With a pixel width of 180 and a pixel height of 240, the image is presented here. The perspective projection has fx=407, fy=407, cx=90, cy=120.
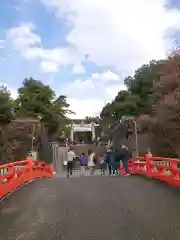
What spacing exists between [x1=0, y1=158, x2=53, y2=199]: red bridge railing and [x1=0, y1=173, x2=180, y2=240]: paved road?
21.9 inches

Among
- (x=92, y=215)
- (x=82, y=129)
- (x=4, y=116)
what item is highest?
(x=82, y=129)

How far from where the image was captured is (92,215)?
834 centimetres

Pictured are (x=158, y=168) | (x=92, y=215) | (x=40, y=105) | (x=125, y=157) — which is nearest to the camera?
(x=92, y=215)

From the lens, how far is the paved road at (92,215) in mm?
6840

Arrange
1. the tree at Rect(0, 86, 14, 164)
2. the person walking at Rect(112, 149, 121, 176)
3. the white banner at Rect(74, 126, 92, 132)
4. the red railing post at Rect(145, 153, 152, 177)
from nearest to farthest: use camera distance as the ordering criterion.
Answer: the red railing post at Rect(145, 153, 152, 177) → the person walking at Rect(112, 149, 121, 176) → the tree at Rect(0, 86, 14, 164) → the white banner at Rect(74, 126, 92, 132)

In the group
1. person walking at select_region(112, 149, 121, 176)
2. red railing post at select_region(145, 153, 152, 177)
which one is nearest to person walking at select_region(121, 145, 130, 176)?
person walking at select_region(112, 149, 121, 176)

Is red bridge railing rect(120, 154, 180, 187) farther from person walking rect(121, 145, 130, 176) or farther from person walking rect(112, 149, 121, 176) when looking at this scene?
person walking rect(112, 149, 121, 176)

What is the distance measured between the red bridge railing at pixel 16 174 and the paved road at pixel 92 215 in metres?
0.56

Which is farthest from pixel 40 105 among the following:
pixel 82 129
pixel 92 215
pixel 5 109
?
Answer: pixel 92 215

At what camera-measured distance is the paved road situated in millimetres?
6840

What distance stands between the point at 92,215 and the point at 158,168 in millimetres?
8560

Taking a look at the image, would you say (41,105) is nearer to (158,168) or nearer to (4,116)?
(4,116)

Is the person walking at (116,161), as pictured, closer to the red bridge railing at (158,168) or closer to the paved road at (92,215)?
the red bridge railing at (158,168)

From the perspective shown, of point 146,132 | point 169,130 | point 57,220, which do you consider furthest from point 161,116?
point 57,220
